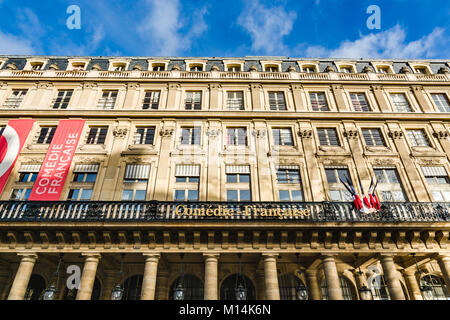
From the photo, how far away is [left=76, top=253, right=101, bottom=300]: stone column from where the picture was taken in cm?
1150

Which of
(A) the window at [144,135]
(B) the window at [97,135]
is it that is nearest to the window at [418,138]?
(A) the window at [144,135]

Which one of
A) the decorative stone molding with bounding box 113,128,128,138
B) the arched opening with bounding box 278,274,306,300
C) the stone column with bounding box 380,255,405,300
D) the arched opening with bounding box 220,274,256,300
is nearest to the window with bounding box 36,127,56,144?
the decorative stone molding with bounding box 113,128,128,138

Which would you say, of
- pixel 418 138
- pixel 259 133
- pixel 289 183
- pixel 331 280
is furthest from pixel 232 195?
pixel 418 138

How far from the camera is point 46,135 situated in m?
17.8

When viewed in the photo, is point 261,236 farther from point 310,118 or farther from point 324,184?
point 310,118

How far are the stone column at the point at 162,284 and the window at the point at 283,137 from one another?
10424 millimetres

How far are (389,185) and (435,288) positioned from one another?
5.87 meters

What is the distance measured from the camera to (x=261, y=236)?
12.7 m

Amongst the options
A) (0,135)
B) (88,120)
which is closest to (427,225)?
(88,120)

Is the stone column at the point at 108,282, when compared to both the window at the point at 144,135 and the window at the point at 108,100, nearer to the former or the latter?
the window at the point at 144,135

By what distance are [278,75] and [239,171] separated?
957 cm

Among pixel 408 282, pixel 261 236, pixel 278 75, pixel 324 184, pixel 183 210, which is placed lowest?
pixel 408 282
